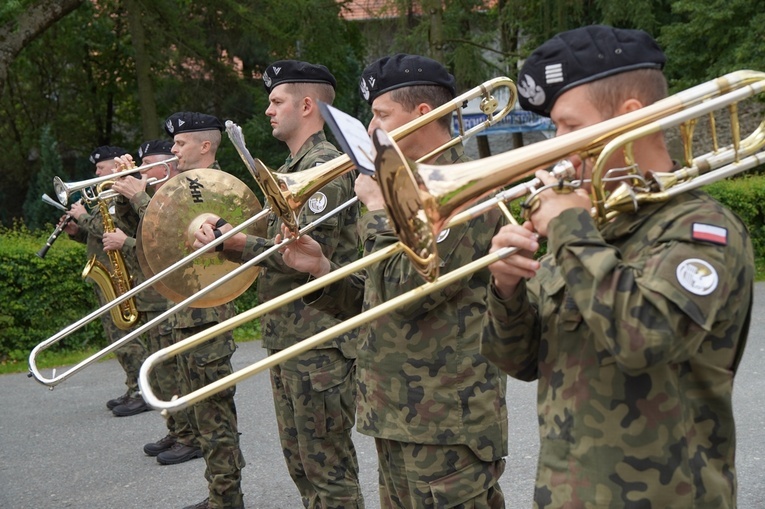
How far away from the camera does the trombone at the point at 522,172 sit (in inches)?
71.9

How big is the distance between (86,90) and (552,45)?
56.2ft

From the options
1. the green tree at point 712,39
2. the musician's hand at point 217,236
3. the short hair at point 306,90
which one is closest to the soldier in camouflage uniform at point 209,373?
A: the musician's hand at point 217,236

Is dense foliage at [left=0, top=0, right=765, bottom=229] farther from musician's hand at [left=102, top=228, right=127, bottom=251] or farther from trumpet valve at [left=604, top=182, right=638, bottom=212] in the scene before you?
trumpet valve at [left=604, top=182, right=638, bottom=212]

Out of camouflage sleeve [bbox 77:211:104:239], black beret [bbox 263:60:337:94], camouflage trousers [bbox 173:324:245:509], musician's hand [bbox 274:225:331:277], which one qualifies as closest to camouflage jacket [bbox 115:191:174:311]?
camouflage sleeve [bbox 77:211:104:239]

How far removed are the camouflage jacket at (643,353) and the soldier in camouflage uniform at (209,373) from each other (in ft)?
9.27

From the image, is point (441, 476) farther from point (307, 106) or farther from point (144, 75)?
point (144, 75)

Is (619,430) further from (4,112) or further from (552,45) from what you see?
(4,112)

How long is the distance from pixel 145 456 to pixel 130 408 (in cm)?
115

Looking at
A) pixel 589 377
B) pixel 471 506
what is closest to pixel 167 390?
pixel 471 506

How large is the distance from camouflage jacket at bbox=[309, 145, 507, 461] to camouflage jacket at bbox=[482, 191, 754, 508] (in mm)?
782

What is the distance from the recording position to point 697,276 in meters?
1.67

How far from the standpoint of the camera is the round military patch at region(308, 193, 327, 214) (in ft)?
11.6

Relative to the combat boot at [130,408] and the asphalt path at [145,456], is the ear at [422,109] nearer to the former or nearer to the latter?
the asphalt path at [145,456]

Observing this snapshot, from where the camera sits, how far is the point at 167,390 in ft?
19.5
